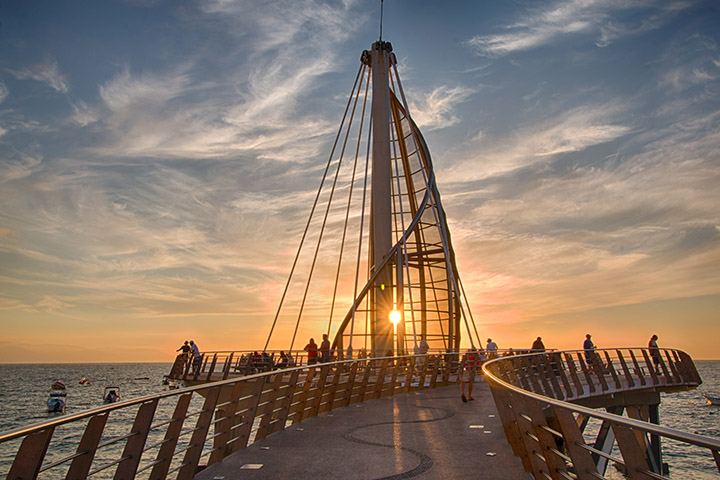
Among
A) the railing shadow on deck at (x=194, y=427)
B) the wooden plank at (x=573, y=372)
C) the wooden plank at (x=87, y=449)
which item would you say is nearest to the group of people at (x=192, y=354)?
the railing shadow on deck at (x=194, y=427)

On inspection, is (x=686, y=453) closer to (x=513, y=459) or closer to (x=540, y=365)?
(x=540, y=365)

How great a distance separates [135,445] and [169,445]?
2.21 ft

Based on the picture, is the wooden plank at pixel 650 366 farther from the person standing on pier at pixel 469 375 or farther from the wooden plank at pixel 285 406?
the wooden plank at pixel 285 406

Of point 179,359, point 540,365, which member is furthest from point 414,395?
point 179,359

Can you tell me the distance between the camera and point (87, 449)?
145 inches

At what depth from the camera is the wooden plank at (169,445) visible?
4.74m

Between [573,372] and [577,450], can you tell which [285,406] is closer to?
[577,450]

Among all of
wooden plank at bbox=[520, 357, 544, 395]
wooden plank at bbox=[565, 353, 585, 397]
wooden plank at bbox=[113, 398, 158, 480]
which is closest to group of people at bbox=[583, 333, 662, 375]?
wooden plank at bbox=[565, 353, 585, 397]

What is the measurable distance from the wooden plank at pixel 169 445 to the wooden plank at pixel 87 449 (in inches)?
41.0

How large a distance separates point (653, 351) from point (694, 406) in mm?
57103

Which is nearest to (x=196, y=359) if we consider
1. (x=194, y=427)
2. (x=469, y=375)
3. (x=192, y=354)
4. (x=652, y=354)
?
(x=192, y=354)

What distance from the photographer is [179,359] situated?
2292 centimetres

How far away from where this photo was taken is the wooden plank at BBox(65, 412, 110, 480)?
140 inches

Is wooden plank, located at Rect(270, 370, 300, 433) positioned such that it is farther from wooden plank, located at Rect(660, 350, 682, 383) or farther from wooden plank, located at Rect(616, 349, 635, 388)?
wooden plank, located at Rect(660, 350, 682, 383)
